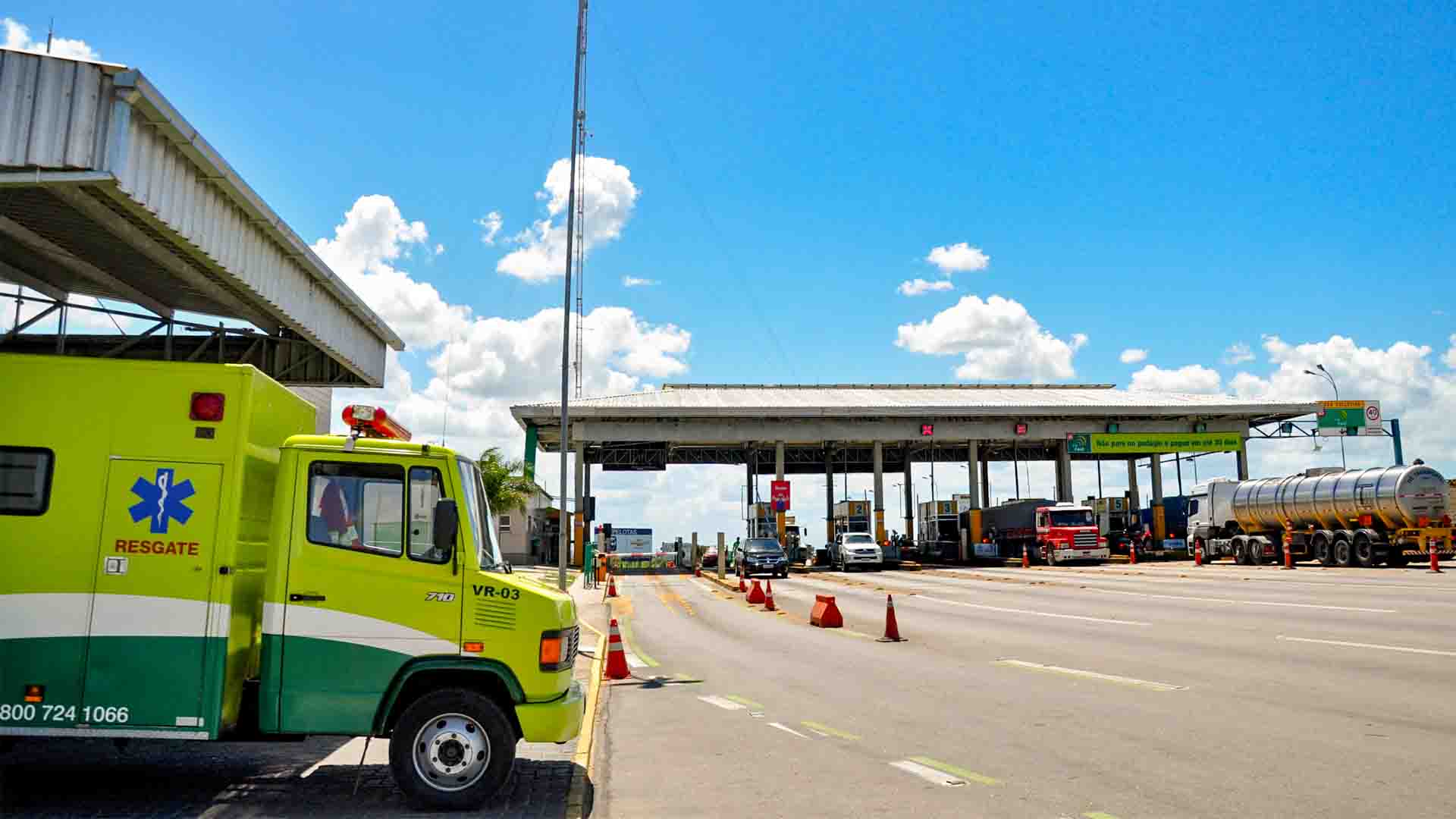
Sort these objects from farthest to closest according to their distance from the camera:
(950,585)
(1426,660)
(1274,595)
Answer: (950,585) → (1274,595) → (1426,660)

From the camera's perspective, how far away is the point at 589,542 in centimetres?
3838

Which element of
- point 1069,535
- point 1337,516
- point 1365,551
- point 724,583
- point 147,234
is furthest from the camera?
point 1069,535

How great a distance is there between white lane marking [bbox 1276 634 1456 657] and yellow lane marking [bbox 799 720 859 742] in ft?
27.6

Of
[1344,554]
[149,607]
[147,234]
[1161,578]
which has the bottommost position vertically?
[1161,578]

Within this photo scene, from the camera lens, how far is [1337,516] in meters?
36.2

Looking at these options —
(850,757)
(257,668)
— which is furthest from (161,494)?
(850,757)

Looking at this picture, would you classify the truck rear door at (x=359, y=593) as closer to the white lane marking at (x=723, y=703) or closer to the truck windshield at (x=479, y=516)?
the truck windshield at (x=479, y=516)

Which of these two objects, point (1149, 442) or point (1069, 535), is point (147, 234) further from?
point (1149, 442)

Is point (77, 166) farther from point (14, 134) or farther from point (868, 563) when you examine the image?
point (868, 563)

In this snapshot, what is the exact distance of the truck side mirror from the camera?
6738 mm

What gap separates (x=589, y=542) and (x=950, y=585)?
1340cm

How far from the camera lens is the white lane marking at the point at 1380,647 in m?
12.9

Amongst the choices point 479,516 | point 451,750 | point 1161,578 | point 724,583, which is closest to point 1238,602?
point 1161,578

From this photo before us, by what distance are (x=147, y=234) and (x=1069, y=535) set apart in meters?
41.7
